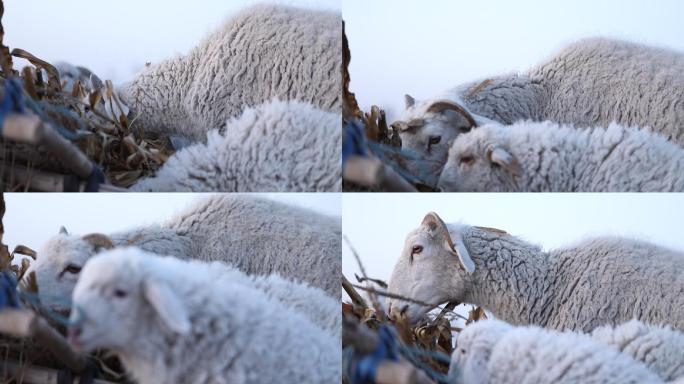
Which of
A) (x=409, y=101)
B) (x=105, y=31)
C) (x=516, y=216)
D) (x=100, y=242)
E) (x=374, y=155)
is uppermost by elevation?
(x=105, y=31)

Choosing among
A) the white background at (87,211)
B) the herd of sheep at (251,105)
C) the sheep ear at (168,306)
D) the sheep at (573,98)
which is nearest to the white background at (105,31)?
the herd of sheep at (251,105)

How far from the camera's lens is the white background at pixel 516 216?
1979 millimetres

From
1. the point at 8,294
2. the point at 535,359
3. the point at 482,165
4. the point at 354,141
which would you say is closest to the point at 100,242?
the point at 8,294

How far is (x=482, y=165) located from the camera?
194 cm

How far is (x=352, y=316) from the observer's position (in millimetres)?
2020

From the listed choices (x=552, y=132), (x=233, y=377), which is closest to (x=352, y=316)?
(x=233, y=377)

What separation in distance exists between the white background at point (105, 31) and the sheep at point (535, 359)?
2.95 feet

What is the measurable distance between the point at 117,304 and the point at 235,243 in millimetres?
551

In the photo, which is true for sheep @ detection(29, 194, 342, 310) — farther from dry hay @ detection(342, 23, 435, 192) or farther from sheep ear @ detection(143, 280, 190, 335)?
sheep ear @ detection(143, 280, 190, 335)

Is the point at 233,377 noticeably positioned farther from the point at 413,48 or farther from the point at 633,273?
the point at 633,273

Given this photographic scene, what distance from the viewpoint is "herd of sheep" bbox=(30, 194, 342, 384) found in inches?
63.3

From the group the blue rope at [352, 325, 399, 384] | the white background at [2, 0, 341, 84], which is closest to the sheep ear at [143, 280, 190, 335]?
the blue rope at [352, 325, 399, 384]

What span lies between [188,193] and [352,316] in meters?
0.46

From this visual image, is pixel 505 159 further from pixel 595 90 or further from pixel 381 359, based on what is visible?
pixel 381 359
